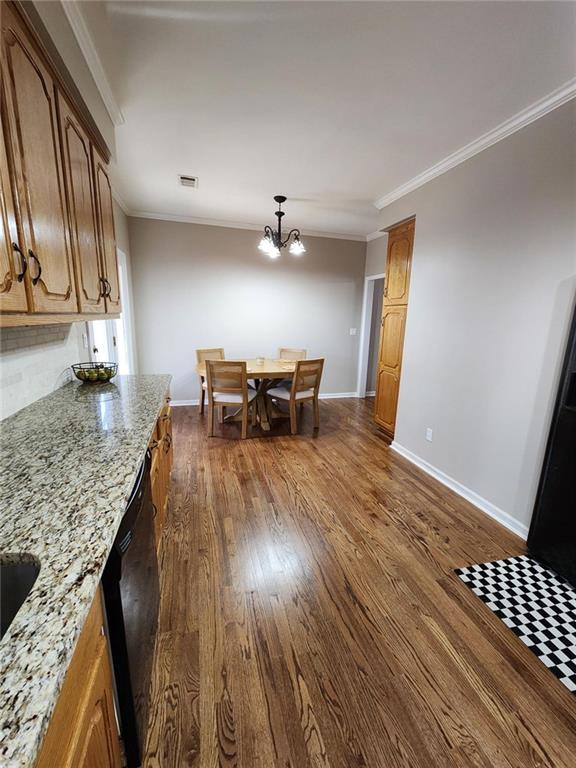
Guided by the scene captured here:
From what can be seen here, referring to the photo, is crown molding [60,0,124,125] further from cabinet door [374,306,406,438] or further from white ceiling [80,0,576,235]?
cabinet door [374,306,406,438]

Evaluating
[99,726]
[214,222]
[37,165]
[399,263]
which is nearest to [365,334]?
[399,263]

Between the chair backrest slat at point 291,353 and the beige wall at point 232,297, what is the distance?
24cm

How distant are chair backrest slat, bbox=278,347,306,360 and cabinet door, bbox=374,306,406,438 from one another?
1.31 m

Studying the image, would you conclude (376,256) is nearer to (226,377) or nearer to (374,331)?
(374,331)

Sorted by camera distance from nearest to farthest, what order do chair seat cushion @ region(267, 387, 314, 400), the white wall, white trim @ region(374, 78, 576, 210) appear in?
white trim @ region(374, 78, 576, 210) → chair seat cushion @ region(267, 387, 314, 400) → the white wall

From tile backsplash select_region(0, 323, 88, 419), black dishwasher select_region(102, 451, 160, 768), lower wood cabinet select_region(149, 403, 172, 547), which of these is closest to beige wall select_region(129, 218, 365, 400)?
tile backsplash select_region(0, 323, 88, 419)

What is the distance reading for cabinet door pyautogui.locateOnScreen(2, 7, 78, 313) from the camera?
1004 millimetres

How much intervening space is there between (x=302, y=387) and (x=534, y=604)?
103 inches

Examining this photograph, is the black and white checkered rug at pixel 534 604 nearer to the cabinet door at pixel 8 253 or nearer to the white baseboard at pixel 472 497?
the white baseboard at pixel 472 497

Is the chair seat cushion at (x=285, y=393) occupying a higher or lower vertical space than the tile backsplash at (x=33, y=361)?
lower

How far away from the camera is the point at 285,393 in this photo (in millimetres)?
3881

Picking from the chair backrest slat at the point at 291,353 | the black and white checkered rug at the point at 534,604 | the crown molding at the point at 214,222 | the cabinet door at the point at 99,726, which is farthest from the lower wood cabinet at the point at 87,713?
the crown molding at the point at 214,222

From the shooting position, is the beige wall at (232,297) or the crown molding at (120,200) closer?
the crown molding at (120,200)

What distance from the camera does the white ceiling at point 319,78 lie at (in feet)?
4.58
